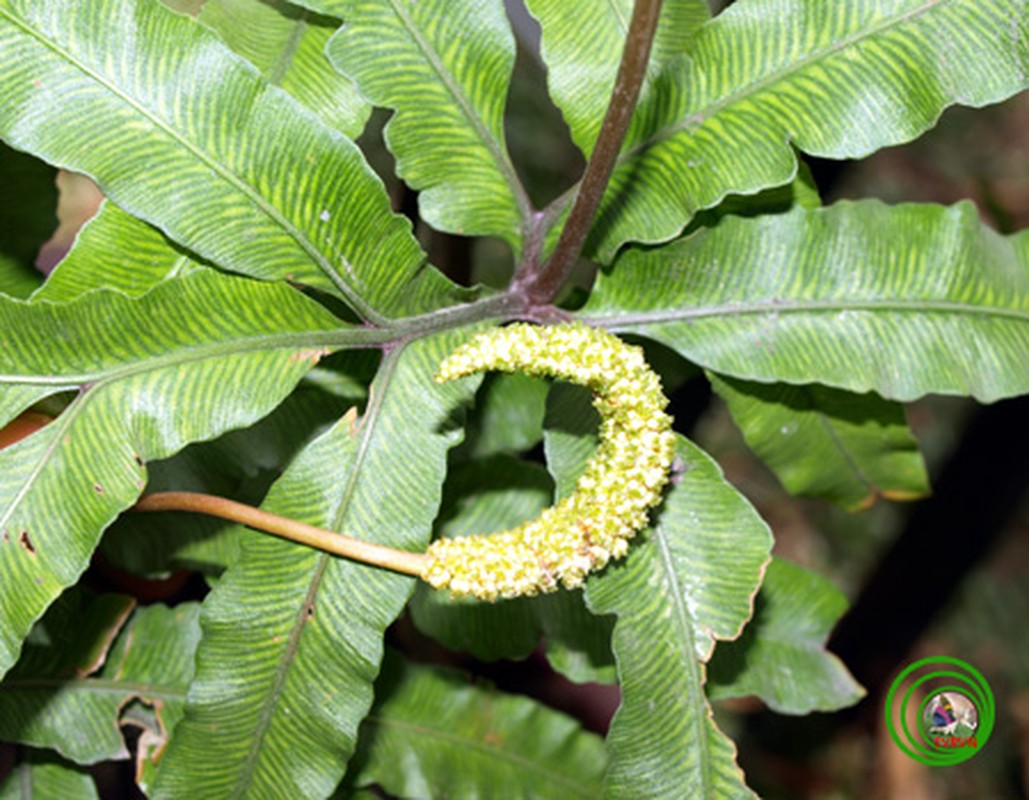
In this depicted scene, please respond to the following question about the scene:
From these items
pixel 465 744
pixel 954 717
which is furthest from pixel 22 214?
pixel 954 717

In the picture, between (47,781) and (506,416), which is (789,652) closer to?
(506,416)

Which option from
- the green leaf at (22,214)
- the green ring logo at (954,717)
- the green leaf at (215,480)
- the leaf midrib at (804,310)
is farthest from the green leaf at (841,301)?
the green leaf at (22,214)

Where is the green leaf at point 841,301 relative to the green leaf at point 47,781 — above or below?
above

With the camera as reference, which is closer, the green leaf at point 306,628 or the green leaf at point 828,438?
the green leaf at point 306,628

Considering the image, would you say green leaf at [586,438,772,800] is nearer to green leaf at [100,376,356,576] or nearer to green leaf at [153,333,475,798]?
green leaf at [153,333,475,798]

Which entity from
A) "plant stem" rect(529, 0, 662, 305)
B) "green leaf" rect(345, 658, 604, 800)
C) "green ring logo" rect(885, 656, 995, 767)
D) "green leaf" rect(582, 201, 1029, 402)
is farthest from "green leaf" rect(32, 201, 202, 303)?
"green ring logo" rect(885, 656, 995, 767)

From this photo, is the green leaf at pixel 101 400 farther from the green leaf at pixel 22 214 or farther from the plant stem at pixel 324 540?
the green leaf at pixel 22 214

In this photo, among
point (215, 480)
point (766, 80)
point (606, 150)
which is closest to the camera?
point (606, 150)
